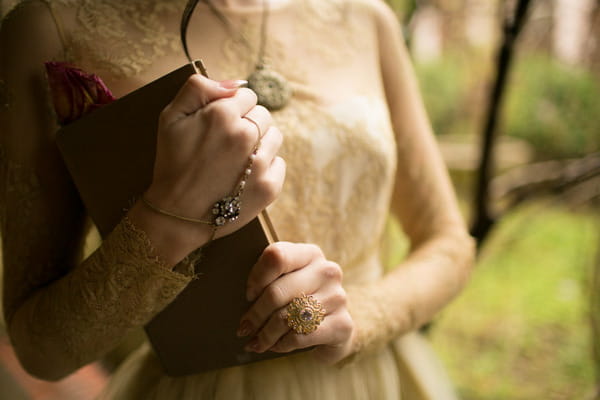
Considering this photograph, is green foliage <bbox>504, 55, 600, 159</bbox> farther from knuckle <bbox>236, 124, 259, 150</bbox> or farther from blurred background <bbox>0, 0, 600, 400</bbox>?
knuckle <bbox>236, 124, 259, 150</bbox>

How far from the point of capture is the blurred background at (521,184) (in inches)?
48.4

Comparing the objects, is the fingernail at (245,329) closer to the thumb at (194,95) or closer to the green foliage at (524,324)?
the thumb at (194,95)

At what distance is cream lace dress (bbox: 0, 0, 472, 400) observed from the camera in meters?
0.53

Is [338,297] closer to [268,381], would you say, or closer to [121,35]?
[268,381]

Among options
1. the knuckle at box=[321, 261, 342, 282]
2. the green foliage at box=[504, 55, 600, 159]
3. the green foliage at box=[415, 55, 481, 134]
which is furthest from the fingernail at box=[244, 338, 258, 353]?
the green foliage at box=[415, 55, 481, 134]

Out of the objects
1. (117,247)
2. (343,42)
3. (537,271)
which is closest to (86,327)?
(117,247)

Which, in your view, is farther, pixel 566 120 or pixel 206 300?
pixel 566 120

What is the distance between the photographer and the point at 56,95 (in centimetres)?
48

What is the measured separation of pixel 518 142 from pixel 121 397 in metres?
3.83

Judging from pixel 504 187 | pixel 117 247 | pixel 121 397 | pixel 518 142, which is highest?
pixel 117 247

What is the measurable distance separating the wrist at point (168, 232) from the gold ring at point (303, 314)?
4.5 inches

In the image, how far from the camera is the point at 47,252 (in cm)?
58

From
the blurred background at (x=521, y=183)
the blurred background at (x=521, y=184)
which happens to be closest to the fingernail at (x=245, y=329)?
the blurred background at (x=521, y=184)

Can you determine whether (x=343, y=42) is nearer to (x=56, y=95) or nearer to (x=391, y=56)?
(x=391, y=56)
